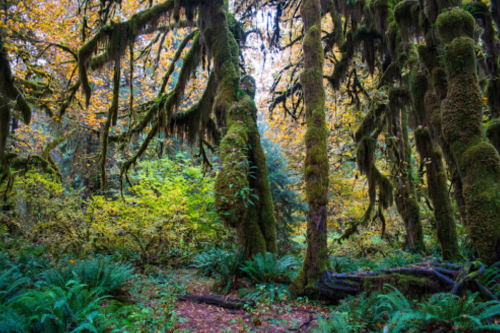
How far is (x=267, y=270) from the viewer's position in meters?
6.02

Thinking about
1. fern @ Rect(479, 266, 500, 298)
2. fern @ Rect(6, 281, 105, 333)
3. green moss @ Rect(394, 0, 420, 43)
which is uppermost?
green moss @ Rect(394, 0, 420, 43)

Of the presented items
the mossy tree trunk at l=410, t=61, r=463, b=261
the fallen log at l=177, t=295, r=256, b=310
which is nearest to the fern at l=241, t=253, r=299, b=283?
the fallen log at l=177, t=295, r=256, b=310

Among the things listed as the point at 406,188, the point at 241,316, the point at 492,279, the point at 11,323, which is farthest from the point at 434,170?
the point at 11,323

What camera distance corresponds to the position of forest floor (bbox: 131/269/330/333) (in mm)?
4309

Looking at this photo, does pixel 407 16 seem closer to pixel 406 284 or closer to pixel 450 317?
pixel 406 284

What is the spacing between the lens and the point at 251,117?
7320 millimetres

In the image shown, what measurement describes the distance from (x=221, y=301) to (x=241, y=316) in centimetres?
70

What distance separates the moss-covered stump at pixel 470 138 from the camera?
380 cm

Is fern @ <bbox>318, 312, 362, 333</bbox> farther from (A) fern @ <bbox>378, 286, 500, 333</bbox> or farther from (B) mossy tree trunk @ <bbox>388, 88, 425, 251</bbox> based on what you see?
(B) mossy tree trunk @ <bbox>388, 88, 425, 251</bbox>

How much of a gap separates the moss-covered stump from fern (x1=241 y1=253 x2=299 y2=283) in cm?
336

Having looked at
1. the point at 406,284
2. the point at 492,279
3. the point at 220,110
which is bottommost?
the point at 406,284

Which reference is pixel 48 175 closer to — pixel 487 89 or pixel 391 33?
pixel 391 33

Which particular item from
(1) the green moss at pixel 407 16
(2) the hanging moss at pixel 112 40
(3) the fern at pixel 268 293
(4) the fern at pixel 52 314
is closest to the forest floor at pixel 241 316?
(3) the fern at pixel 268 293

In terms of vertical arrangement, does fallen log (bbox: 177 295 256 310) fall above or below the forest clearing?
below
